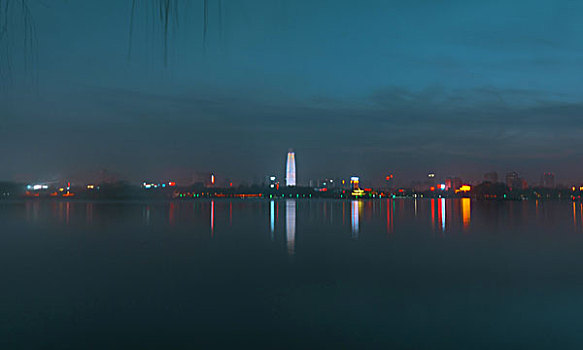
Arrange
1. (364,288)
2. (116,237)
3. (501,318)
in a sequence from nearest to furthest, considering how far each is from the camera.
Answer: (501,318), (364,288), (116,237)

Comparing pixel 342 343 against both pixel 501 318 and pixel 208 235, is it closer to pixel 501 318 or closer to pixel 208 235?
pixel 501 318

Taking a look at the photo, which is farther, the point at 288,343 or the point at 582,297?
the point at 582,297

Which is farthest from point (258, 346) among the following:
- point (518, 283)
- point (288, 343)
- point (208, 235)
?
point (208, 235)

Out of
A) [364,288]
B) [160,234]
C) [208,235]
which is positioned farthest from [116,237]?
[364,288]

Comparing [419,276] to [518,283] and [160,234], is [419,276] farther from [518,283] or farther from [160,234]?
[160,234]

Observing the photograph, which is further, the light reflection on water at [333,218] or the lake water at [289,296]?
the light reflection on water at [333,218]

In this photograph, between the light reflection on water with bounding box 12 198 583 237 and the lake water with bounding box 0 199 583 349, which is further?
the light reflection on water with bounding box 12 198 583 237

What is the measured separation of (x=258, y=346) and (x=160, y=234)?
2980 cm

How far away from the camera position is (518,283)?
65.1ft

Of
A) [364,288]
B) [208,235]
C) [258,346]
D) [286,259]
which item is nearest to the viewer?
[258,346]

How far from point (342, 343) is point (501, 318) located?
572 cm

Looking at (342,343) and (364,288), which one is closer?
(342,343)

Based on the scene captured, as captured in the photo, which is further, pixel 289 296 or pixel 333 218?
pixel 333 218

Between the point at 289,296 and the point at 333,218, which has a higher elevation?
the point at 333,218
